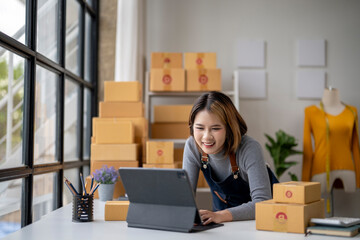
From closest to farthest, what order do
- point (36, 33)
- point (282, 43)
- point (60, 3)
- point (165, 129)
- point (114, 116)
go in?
point (36, 33)
point (60, 3)
point (114, 116)
point (165, 129)
point (282, 43)

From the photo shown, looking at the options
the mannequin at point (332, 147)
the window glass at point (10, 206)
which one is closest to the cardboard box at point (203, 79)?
the mannequin at point (332, 147)

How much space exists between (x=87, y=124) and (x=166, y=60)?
86cm

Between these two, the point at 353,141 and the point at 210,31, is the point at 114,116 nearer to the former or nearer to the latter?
the point at 210,31

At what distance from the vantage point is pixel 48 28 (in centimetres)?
273

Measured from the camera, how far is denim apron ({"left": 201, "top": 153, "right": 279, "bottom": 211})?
201cm

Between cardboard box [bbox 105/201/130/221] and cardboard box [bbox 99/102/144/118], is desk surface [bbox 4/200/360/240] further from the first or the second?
cardboard box [bbox 99/102/144/118]

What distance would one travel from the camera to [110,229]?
1.56 m

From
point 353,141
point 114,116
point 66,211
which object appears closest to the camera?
point 66,211

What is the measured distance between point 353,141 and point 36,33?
2774 millimetres

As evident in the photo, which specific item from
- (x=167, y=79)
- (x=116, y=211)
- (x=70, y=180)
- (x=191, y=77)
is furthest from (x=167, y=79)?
(x=116, y=211)

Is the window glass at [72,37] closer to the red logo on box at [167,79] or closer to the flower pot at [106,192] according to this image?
the red logo on box at [167,79]

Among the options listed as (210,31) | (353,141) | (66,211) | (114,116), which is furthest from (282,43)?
(66,211)

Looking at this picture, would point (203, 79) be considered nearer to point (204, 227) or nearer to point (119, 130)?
point (119, 130)

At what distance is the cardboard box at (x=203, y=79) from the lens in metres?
3.49
